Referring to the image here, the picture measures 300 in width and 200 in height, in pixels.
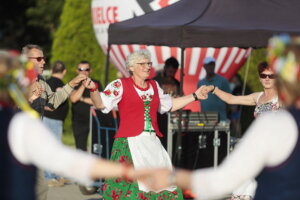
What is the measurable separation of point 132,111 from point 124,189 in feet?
2.26

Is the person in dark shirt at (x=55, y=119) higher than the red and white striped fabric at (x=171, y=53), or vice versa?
the red and white striped fabric at (x=171, y=53)

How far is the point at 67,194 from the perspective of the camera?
9.49 m

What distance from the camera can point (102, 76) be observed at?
16984 mm

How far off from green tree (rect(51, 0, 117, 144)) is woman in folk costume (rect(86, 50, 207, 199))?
10479mm

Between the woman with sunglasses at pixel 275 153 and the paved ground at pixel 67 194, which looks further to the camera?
the paved ground at pixel 67 194

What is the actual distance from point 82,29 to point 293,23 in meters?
9.73

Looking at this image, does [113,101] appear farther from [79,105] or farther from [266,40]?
[79,105]

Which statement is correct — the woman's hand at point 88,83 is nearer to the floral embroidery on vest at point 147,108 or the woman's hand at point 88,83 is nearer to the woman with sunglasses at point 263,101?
the floral embroidery on vest at point 147,108

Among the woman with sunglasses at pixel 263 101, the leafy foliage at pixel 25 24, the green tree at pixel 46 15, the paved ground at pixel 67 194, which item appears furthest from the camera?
the leafy foliage at pixel 25 24

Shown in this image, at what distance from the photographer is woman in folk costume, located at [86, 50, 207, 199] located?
653 centimetres

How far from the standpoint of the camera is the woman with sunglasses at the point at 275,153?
10.7ft

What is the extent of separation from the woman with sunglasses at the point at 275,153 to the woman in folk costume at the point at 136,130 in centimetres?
316

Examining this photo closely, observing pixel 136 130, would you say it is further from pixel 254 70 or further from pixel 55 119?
pixel 254 70

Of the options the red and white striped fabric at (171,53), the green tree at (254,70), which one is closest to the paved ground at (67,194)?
the red and white striped fabric at (171,53)
